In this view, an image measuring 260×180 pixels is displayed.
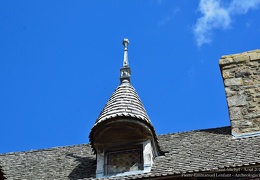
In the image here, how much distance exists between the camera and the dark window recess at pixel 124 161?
10.0m

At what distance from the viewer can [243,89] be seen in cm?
1195

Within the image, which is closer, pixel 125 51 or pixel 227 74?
pixel 227 74

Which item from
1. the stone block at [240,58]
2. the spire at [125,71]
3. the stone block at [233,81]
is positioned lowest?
the stone block at [233,81]

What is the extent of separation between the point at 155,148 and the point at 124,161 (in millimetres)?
664

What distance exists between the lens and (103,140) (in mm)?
10531

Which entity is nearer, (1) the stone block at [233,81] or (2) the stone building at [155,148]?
(2) the stone building at [155,148]

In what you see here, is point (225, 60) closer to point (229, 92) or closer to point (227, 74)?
point (227, 74)

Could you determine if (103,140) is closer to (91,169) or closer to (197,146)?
(91,169)

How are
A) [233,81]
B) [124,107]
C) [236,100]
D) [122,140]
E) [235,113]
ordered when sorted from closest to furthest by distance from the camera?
1. [122,140]
2. [124,107]
3. [235,113]
4. [236,100]
5. [233,81]

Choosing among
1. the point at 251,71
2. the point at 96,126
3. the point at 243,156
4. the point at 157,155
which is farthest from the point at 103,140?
the point at 251,71

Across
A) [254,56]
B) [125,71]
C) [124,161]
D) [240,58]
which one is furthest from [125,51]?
[124,161]

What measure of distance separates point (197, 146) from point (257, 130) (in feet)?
3.84

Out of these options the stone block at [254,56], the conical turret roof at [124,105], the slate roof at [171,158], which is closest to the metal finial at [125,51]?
the conical turret roof at [124,105]

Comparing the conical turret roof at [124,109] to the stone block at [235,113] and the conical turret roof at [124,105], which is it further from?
the stone block at [235,113]
